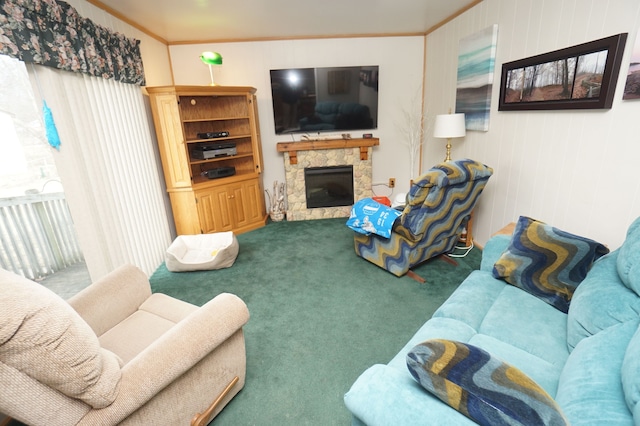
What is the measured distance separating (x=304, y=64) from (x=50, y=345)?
157 inches

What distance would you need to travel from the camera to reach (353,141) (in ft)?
13.4

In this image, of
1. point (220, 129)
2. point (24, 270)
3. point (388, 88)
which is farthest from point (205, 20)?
point (24, 270)

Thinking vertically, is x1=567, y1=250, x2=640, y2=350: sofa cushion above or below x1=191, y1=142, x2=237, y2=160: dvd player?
below

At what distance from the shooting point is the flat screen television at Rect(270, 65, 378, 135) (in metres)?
3.87

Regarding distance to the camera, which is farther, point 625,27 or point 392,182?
point 392,182

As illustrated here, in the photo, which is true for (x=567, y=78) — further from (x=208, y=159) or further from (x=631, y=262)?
(x=208, y=159)

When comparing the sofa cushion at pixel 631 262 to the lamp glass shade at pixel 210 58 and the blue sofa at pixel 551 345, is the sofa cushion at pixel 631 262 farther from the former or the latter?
the lamp glass shade at pixel 210 58

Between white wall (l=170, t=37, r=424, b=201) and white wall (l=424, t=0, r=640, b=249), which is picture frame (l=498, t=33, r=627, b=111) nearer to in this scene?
white wall (l=424, t=0, r=640, b=249)

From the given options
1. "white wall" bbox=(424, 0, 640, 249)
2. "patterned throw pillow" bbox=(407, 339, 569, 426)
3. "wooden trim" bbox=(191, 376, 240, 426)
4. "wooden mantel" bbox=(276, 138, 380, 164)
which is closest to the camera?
"patterned throw pillow" bbox=(407, 339, 569, 426)

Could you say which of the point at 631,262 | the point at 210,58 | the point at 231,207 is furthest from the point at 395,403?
the point at 210,58

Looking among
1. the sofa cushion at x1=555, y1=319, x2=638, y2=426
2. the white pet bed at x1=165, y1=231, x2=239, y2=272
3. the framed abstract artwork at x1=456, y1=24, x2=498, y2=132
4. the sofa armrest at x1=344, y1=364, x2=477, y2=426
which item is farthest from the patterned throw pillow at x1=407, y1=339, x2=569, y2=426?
the framed abstract artwork at x1=456, y1=24, x2=498, y2=132

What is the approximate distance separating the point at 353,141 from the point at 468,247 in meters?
1.98

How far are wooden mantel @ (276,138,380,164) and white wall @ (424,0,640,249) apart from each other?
51.9 inches

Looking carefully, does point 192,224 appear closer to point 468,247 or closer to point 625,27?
point 468,247
